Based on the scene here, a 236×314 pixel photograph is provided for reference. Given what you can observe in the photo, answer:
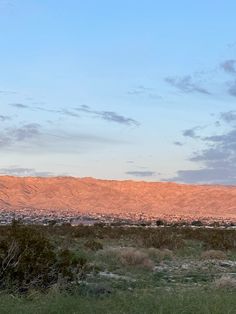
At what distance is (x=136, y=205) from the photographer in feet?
444

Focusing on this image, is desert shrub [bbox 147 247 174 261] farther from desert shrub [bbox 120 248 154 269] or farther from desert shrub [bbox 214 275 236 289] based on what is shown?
desert shrub [bbox 214 275 236 289]

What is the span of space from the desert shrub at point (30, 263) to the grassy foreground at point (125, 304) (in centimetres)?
256

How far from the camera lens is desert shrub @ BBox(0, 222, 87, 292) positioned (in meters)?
14.3

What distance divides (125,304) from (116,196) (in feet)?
423

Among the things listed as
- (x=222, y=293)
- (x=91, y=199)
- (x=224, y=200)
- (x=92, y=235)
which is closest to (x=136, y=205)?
(x=91, y=199)

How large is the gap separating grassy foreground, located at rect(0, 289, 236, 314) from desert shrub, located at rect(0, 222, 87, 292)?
2563 mm

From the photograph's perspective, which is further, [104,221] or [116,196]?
[116,196]

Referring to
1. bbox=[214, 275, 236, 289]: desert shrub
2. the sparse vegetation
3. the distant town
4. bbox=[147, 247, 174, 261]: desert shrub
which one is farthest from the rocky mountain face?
bbox=[214, 275, 236, 289]: desert shrub

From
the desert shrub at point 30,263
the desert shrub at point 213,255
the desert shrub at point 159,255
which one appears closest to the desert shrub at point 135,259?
the desert shrub at point 159,255

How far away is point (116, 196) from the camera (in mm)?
139625

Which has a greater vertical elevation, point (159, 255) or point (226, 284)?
point (159, 255)

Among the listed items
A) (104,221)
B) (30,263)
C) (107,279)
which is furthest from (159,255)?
(104,221)

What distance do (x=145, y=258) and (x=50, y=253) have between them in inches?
236

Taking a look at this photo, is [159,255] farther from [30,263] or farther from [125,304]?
[125,304]
